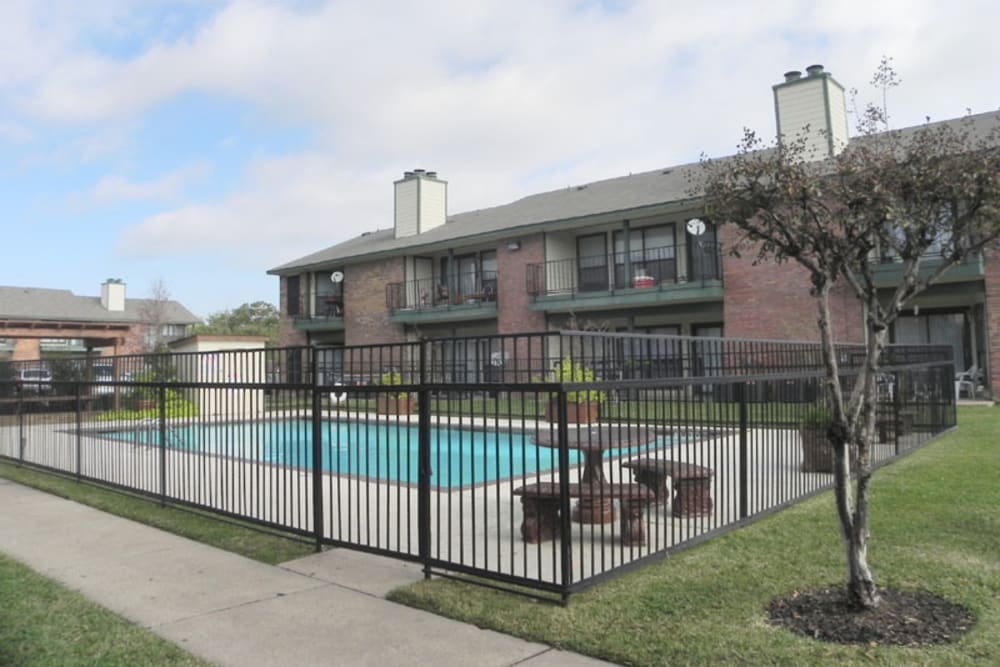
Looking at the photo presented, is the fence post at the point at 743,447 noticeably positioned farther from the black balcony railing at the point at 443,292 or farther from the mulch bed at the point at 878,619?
the black balcony railing at the point at 443,292

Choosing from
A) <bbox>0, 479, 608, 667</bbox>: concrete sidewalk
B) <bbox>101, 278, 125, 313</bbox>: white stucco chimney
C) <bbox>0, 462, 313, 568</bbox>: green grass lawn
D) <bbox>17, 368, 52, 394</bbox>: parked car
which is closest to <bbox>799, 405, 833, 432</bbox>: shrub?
<bbox>0, 479, 608, 667</bbox>: concrete sidewalk

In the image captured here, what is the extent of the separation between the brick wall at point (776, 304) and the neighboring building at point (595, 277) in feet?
0.12

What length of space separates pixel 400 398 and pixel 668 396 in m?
2.15

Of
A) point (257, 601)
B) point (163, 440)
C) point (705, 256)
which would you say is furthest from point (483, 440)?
point (705, 256)

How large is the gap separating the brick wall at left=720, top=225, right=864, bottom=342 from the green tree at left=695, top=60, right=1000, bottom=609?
566 inches

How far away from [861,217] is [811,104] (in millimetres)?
18200

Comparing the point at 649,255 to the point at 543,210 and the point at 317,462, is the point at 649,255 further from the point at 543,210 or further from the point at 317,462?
the point at 317,462

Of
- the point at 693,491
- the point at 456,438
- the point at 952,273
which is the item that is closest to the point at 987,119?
the point at 952,273

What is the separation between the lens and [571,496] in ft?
17.9

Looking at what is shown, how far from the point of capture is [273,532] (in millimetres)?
6859

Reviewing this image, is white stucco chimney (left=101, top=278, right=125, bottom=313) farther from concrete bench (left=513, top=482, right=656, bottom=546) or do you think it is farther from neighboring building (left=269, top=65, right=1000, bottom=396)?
concrete bench (left=513, top=482, right=656, bottom=546)

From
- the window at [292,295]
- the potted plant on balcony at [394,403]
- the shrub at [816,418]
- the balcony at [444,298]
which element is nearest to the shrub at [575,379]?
the potted plant on balcony at [394,403]

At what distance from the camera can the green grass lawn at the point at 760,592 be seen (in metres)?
3.72

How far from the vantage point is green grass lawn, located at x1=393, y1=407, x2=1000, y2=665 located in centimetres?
372
